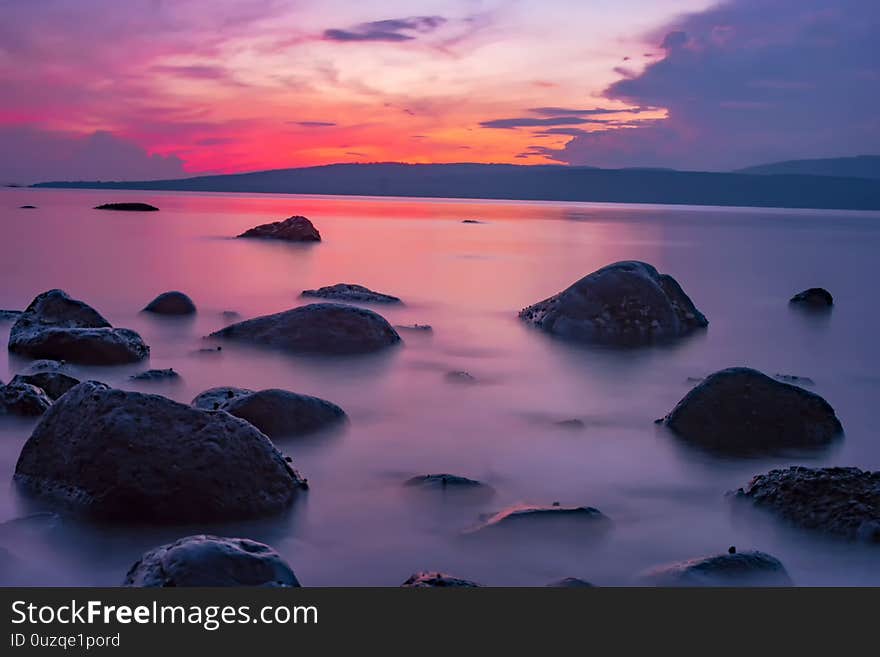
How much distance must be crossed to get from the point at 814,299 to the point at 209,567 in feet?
52.9

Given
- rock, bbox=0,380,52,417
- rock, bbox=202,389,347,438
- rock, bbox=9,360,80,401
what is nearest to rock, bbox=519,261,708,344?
rock, bbox=202,389,347,438

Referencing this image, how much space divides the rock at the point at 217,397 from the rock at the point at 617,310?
582 cm

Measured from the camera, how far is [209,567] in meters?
3.37

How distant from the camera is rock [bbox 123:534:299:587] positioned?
3.33 metres

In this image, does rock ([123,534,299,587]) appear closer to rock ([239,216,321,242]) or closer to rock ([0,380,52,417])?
rock ([0,380,52,417])

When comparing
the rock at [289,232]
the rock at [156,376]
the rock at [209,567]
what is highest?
the rock at [209,567]

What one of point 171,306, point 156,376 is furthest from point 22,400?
point 171,306

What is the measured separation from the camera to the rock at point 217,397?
6.40 metres

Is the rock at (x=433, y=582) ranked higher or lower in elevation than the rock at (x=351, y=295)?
higher

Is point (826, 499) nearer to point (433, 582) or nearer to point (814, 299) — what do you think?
point (433, 582)

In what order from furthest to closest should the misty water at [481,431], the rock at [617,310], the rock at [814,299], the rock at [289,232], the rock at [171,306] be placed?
the rock at [289,232] < the rock at [814,299] < the rock at [171,306] < the rock at [617,310] < the misty water at [481,431]

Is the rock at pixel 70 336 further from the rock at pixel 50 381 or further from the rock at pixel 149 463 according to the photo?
the rock at pixel 149 463

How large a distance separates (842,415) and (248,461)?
5.58 metres

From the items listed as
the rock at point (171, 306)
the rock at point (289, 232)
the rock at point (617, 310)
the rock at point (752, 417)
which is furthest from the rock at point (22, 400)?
the rock at point (289, 232)
